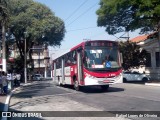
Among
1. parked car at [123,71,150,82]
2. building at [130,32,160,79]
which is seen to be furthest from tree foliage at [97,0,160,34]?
parked car at [123,71,150,82]

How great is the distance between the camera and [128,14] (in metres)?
33.5

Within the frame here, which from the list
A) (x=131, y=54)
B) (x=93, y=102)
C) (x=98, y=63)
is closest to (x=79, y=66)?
(x=98, y=63)

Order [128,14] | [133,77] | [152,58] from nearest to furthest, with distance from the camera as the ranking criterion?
[128,14]
[133,77]
[152,58]

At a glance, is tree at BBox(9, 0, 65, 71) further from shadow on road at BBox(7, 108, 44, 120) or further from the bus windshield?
shadow on road at BBox(7, 108, 44, 120)

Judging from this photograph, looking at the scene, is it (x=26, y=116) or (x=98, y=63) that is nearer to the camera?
(x=26, y=116)

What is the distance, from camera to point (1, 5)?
66.6 ft

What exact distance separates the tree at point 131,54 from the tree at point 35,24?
14.4m

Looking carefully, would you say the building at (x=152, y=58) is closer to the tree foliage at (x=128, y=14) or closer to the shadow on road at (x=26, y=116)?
the tree foliage at (x=128, y=14)

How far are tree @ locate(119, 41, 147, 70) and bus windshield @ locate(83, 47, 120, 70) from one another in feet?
71.3

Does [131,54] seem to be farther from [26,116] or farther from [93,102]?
[26,116]

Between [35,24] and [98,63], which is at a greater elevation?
[35,24]

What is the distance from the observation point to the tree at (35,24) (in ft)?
165

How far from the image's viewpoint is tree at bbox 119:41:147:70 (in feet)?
Result: 139

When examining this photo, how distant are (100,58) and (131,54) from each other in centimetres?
2248
